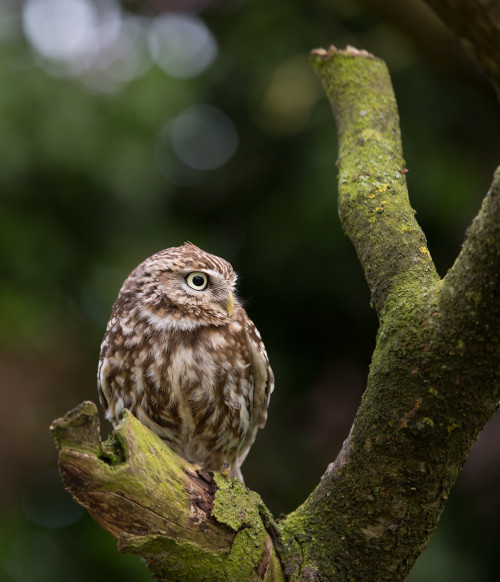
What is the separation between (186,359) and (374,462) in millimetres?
1069

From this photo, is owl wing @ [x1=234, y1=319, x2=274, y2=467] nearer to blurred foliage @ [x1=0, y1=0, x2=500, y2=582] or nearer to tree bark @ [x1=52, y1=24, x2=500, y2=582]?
tree bark @ [x1=52, y1=24, x2=500, y2=582]

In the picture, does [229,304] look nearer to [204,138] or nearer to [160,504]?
[160,504]

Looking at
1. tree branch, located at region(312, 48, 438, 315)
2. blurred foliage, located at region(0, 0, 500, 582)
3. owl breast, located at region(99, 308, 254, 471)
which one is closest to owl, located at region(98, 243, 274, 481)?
owl breast, located at region(99, 308, 254, 471)

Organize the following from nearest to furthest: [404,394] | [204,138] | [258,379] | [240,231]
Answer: [404,394] → [258,379] → [240,231] → [204,138]

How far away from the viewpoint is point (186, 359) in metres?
2.99

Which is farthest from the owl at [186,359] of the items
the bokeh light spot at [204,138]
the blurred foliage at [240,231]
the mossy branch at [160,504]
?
the bokeh light spot at [204,138]

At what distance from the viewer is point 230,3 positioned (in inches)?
215

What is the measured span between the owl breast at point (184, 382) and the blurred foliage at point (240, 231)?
174 centimetres

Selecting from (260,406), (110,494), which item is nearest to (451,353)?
(110,494)

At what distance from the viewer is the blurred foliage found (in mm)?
4785

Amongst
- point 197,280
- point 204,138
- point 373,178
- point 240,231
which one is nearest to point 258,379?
point 197,280

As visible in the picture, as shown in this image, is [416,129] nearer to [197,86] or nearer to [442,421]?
[197,86]

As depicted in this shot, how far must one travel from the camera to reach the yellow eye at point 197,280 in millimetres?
3145

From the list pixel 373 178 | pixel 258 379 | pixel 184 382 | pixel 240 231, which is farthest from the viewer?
pixel 240 231
